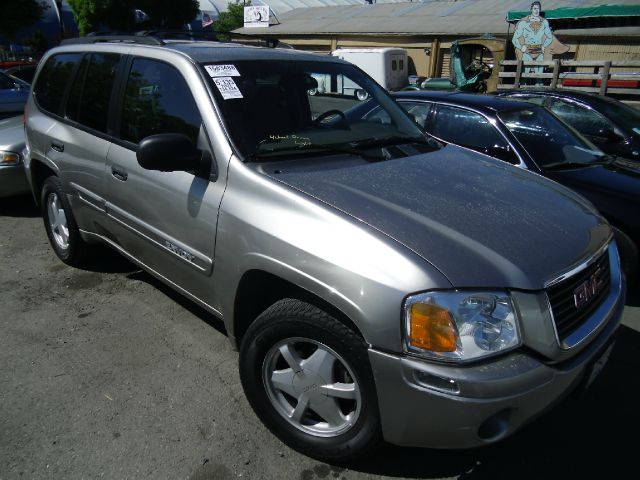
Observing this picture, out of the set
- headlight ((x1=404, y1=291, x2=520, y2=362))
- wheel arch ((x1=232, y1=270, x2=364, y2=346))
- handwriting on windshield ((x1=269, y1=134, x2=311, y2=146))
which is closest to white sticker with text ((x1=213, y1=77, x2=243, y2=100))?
handwriting on windshield ((x1=269, y1=134, x2=311, y2=146))

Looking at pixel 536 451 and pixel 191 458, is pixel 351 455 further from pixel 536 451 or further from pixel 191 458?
pixel 536 451

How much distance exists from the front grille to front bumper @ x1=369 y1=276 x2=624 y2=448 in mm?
153

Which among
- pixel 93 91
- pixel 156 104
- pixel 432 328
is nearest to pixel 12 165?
pixel 93 91

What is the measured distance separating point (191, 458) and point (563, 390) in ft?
5.33

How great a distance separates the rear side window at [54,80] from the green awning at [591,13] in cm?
1974

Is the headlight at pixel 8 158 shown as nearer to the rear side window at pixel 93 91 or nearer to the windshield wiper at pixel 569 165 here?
the rear side window at pixel 93 91

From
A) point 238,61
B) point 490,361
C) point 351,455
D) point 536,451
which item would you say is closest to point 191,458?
point 351,455

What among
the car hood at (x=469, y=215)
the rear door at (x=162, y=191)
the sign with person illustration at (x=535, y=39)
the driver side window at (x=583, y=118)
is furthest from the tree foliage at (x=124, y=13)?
the car hood at (x=469, y=215)

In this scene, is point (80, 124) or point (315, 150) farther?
point (80, 124)

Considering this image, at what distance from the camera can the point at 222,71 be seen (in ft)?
9.09

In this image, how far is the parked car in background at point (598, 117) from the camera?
5.84m

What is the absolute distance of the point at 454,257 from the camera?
1932mm

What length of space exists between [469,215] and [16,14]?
80.6ft

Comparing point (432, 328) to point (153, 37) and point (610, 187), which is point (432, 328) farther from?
point (610, 187)
